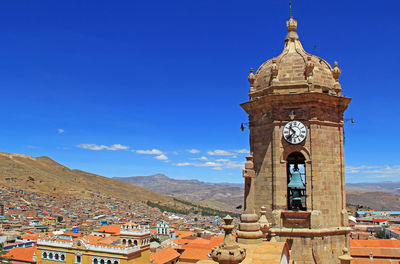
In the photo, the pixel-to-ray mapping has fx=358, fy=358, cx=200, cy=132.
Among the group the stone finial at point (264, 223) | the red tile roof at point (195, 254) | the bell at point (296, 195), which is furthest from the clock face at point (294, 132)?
the red tile roof at point (195, 254)

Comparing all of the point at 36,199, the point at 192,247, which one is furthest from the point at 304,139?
the point at 36,199

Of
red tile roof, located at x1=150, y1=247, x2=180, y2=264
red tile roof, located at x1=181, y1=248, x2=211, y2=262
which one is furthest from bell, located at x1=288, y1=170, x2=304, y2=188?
red tile roof, located at x1=150, y1=247, x2=180, y2=264

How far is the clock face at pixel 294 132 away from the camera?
12.9 meters

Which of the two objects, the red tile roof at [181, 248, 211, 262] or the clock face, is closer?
the clock face

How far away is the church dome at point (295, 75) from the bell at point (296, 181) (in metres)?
3.02

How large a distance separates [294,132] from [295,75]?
219 cm

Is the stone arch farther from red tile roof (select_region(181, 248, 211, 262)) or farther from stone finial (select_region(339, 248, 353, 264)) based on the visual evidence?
red tile roof (select_region(181, 248, 211, 262))

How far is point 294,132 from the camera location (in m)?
13.0

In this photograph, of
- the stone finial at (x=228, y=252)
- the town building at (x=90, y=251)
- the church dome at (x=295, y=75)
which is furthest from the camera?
the town building at (x=90, y=251)

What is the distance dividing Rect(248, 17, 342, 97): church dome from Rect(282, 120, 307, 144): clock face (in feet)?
4.01

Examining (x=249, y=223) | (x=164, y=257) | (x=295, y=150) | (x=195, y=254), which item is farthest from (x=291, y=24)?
(x=164, y=257)

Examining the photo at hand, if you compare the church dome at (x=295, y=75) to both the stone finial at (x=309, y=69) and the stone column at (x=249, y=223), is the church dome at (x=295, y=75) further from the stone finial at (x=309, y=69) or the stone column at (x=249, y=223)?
the stone column at (x=249, y=223)

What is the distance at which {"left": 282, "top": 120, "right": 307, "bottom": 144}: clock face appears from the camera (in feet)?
42.4

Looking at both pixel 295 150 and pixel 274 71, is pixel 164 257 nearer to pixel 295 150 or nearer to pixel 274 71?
pixel 295 150
